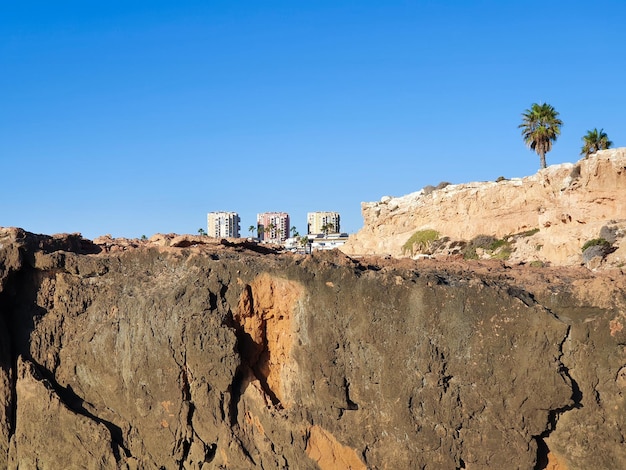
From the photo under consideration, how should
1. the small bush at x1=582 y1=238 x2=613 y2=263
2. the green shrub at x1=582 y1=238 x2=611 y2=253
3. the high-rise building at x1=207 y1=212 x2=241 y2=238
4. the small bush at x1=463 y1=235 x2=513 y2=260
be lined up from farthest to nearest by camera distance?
the high-rise building at x1=207 y1=212 x2=241 y2=238 → the small bush at x1=463 y1=235 x2=513 y2=260 → the green shrub at x1=582 y1=238 x2=611 y2=253 → the small bush at x1=582 y1=238 x2=613 y2=263

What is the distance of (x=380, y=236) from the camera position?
165ft

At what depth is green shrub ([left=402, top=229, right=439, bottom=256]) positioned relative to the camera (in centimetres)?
4428

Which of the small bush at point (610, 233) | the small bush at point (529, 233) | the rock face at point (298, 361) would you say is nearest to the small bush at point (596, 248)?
the small bush at point (610, 233)

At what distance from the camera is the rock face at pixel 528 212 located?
94.0 ft

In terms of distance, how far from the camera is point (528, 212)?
1496 inches

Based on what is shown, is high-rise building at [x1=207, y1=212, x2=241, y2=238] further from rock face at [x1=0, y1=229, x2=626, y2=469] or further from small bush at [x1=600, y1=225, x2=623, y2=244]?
rock face at [x1=0, y1=229, x2=626, y2=469]

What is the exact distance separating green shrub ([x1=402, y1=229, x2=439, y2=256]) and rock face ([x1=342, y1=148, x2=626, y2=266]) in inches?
18.6

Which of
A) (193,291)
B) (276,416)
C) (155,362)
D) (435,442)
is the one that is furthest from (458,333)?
(155,362)

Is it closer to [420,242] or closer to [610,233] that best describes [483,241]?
[420,242]

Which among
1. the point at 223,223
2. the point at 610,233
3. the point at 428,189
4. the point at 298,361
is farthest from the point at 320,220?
the point at 298,361

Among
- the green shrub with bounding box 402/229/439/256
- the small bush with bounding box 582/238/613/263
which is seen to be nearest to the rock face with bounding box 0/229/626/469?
the small bush with bounding box 582/238/613/263

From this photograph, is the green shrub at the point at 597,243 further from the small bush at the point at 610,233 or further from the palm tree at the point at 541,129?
the palm tree at the point at 541,129

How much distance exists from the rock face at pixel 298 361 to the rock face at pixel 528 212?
12.6 meters

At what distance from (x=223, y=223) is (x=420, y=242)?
112829 millimetres
